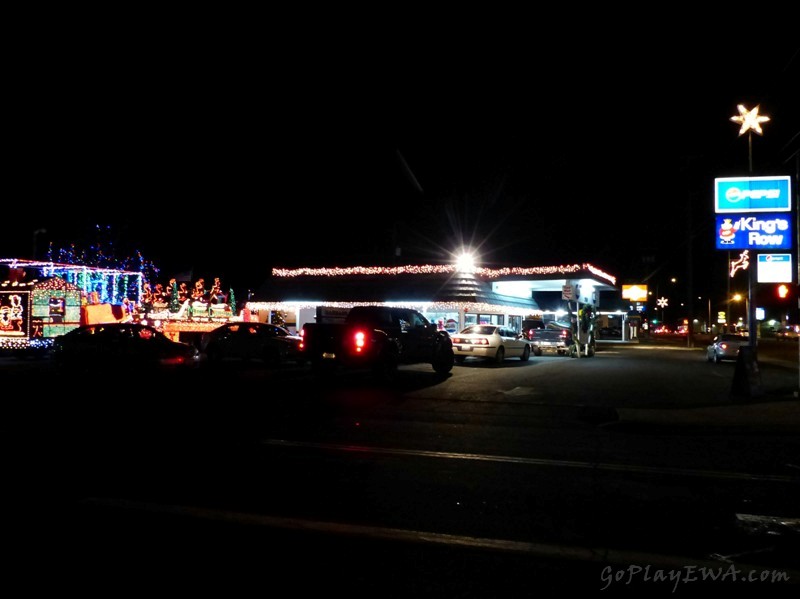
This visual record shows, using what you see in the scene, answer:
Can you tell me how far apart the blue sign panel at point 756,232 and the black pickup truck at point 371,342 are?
8.27 metres

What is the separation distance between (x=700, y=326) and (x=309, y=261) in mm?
143047

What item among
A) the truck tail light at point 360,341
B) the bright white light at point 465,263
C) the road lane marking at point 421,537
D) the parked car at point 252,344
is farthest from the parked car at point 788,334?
the road lane marking at point 421,537

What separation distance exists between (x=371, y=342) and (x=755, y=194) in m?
10.2

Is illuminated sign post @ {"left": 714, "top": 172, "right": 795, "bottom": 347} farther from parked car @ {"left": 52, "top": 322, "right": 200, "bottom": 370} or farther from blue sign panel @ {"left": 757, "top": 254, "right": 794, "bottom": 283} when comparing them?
parked car @ {"left": 52, "top": 322, "right": 200, "bottom": 370}

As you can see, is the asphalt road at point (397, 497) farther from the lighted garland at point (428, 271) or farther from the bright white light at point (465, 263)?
the lighted garland at point (428, 271)

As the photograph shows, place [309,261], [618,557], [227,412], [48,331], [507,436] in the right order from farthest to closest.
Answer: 1. [309,261]
2. [48,331]
3. [227,412]
4. [507,436]
5. [618,557]

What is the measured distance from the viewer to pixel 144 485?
6.77 m

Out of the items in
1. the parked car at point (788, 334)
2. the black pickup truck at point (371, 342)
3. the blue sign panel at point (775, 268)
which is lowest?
the parked car at point (788, 334)

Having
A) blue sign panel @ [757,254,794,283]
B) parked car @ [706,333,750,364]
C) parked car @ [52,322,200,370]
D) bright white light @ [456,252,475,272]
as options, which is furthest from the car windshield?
parked car @ [706,333,750,364]

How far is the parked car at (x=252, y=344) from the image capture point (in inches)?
899

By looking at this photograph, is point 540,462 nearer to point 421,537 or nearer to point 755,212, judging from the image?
point 421,537

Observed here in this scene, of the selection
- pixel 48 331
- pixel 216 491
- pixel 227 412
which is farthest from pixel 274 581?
pixel 48 331

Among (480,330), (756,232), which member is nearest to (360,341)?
(480,330)

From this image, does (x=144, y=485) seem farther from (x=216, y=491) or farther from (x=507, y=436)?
(x=507, y=436)
